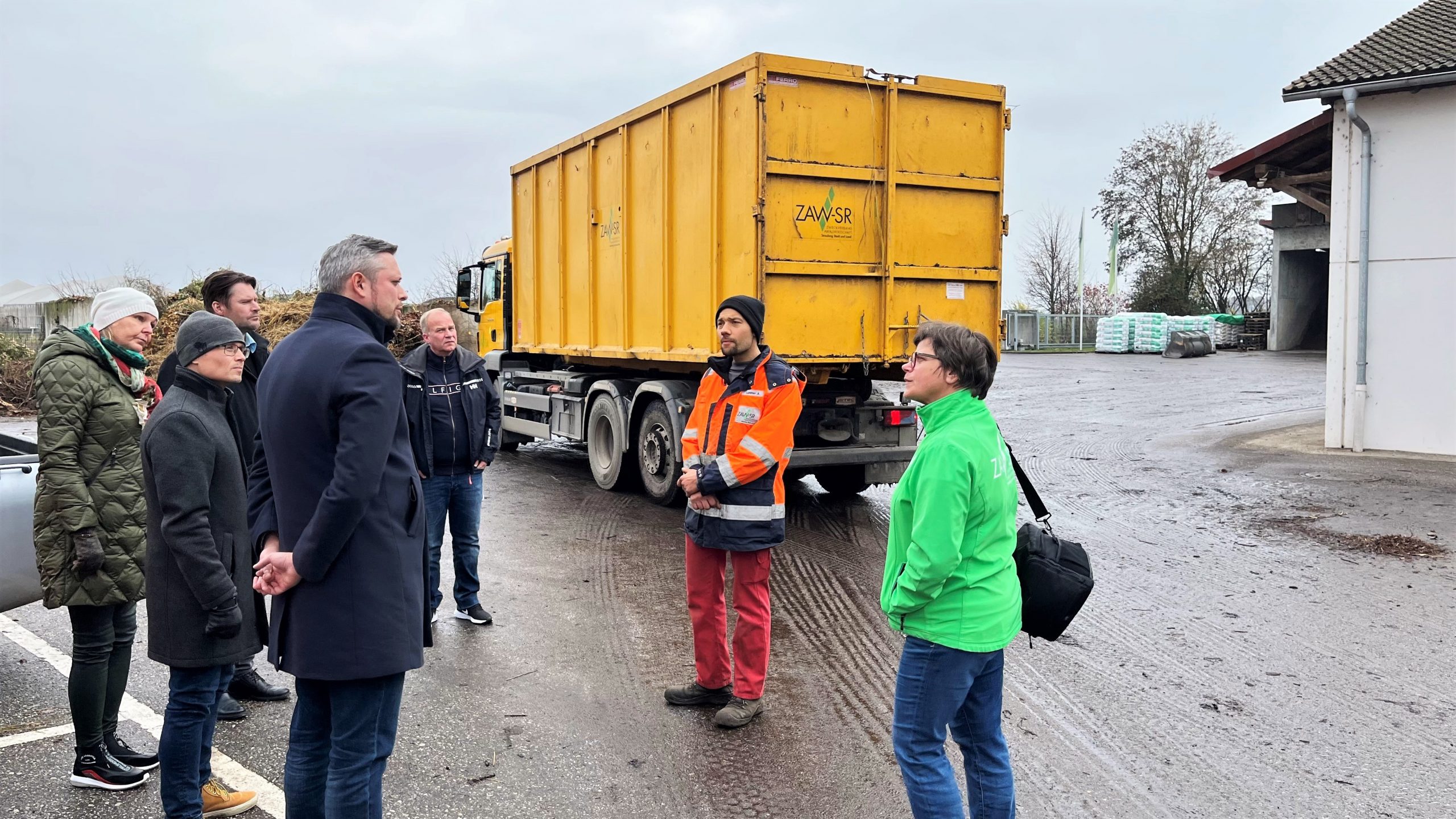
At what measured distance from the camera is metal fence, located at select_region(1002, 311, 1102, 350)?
Answer: 47.0m

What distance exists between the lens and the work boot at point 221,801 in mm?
3496

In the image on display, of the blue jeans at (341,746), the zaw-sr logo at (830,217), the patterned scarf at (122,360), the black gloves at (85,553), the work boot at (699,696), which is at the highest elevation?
the zaw-sr logo at (830,217)

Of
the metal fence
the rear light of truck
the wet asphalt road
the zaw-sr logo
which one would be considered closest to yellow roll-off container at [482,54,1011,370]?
the zaw-sr logo

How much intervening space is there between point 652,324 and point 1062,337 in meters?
41.2

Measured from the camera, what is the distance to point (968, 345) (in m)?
2.96

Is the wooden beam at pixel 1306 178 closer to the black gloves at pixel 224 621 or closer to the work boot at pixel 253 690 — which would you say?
the work boot at pixel 253 690

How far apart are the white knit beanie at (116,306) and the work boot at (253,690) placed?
1.60 m

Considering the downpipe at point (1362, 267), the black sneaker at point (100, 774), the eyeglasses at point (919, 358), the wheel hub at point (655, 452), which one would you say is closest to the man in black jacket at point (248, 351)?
the black sneaker at point (100, 774)

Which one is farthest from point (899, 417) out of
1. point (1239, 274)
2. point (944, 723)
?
point (1239, 274)

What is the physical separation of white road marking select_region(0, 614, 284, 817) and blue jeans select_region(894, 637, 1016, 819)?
208 cm

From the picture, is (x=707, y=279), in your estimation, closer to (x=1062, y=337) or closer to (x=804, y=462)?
(x=804, y=462)

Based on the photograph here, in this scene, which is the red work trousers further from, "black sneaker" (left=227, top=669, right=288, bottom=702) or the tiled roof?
the tiled roof

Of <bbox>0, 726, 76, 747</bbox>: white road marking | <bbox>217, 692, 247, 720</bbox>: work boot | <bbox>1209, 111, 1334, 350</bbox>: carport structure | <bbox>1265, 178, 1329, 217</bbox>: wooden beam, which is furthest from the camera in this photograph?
<bbox>1209, 111, 1334, 350</bbox>: carport structure

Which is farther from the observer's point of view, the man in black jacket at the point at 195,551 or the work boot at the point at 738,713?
the work boot at the point at 738,713
